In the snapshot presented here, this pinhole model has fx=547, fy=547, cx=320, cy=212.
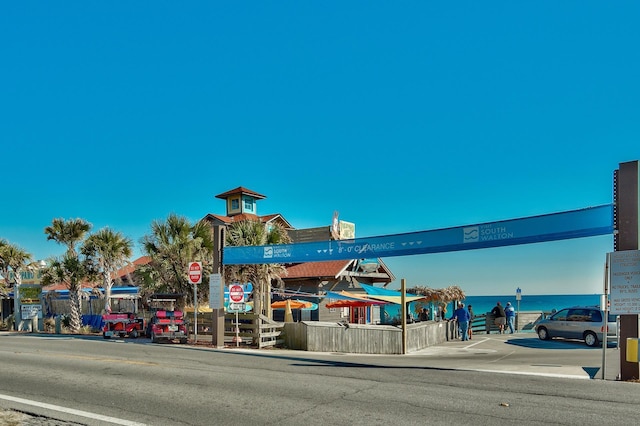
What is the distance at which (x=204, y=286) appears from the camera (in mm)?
26156

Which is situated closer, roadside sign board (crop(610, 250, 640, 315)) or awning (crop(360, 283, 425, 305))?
roadside sign board (crop(610, 250, 640, 315))

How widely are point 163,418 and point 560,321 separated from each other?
1975cm

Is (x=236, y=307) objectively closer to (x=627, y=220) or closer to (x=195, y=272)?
(x=195, y=272)

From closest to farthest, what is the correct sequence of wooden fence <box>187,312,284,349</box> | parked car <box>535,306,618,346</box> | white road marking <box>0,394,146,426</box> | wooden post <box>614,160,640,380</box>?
1. white road marking <box>0,394,146,426</box>
2. wooden post <box>614,160,640,380</box>
3. wooden fence <box>187,312,284,349</box>
4. parked car <box>535,306,618,346</box>

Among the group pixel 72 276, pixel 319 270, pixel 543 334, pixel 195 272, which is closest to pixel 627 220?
pixel 543 334

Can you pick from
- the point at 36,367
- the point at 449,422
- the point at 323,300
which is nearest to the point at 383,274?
the point at 323,300

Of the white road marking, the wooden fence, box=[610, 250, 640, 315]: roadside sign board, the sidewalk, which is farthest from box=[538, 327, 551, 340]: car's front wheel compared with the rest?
the white road marking

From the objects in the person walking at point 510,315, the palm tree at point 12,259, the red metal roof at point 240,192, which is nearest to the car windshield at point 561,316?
the person walking at point 510,315

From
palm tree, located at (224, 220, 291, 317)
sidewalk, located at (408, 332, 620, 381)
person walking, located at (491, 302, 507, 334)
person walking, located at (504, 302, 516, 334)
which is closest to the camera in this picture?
sidewalk, located at (408, 332, 620, 381)

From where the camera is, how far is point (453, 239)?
15.7 metres

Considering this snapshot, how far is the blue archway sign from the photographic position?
12.8 m

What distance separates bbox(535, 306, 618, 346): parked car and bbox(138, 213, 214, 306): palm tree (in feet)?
51.0

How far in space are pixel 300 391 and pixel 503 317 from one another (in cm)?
2315

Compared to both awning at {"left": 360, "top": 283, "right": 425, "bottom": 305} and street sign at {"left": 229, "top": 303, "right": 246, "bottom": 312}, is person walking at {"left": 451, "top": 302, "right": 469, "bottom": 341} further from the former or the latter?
street sign at {"left": 229, "top": 303, "right": 246, "bottom": 312}
